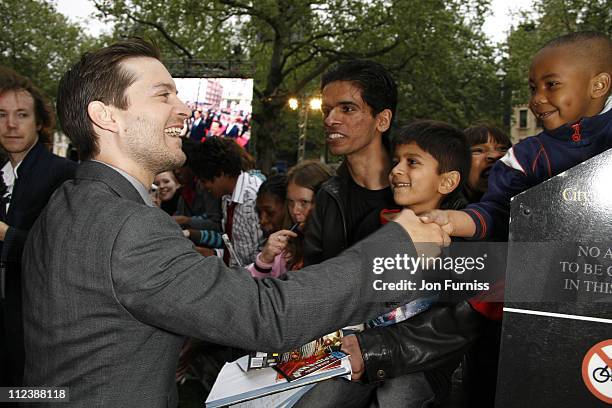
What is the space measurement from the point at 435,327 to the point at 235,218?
10.1ft

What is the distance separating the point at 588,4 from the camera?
48.6 feet

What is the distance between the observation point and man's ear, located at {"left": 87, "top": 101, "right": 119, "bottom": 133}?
6.36 ft

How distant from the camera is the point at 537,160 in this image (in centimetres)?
220

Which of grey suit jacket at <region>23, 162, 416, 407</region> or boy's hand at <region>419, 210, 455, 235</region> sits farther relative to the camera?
boy's hand at <region>419, 210, 455, 235</region>

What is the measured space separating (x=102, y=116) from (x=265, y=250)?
1781mm

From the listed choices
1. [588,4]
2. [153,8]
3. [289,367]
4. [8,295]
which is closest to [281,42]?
[153,8]

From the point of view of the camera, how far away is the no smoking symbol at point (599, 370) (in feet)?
4.67

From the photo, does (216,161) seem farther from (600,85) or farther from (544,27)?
(544,27)

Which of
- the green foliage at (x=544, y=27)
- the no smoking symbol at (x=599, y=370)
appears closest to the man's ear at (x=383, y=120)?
the no smoking symbol at (x=599, y=370)

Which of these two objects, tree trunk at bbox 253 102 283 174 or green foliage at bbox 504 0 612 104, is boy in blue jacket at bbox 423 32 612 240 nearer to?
green foliage at bbox 504 0 612 104

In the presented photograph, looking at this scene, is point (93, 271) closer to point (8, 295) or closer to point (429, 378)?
point (429, 378)

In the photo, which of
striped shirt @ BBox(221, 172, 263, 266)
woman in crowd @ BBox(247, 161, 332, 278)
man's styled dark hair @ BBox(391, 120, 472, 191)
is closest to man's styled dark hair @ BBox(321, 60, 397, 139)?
man's styled dark hair @ BBox(391, 120, 472, 191)

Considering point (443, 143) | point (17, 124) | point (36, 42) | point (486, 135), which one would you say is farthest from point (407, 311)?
point (36, 42)

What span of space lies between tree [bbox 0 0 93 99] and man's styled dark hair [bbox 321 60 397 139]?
775 inches
